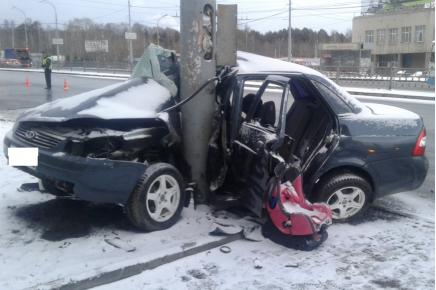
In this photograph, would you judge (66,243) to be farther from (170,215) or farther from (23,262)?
(170,215)

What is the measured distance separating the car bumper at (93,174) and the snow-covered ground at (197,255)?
17.0 inches

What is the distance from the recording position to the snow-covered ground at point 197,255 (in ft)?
11.7

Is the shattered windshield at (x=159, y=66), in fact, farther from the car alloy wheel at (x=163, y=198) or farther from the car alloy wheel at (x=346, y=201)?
the car alloy wheel at (x=346, y=201)

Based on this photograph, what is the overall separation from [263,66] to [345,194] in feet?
5.26

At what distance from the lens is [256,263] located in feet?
12.7

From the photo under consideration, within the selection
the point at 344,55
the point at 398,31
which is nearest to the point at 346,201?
the point at 344,55

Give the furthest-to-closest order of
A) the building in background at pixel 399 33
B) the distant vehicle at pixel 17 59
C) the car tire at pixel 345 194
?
the building in background at pixel 399 33, the distant vehicle at pixel 17 59, the car tire at pixel 345 194

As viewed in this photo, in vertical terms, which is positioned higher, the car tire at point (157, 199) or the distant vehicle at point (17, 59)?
the distant vehicle at point (17, 59)

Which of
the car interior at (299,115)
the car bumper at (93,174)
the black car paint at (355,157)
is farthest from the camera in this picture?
the car interior at (299,115)

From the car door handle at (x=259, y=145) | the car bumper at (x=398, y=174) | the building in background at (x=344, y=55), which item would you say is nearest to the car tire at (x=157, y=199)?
the car door handle at (x=259, y=145)

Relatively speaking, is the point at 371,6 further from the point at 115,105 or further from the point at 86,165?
the point at 86,165

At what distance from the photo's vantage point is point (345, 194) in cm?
475

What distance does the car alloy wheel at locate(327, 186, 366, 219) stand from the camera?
15.5ft

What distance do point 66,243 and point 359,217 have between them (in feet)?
9.80
